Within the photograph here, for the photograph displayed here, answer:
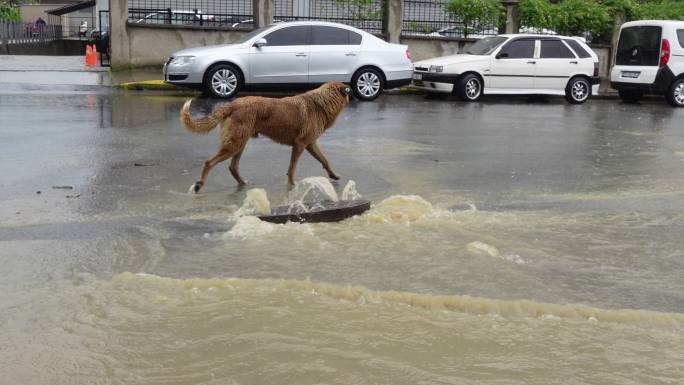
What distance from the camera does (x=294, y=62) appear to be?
16.7 m

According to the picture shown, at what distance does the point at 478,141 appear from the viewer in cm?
1137

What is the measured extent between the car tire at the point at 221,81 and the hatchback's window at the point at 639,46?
9752 mm

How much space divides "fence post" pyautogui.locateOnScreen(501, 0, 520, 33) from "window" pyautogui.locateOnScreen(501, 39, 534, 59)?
4.84 meters

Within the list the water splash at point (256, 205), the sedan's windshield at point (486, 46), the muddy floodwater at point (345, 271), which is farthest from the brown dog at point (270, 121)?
the sedan's windshield at point (486, 46)

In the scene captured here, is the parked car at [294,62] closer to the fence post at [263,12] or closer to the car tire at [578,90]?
the car tire at [578,90]

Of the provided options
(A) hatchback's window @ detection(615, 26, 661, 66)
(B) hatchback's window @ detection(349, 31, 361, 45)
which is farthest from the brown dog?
(A) hatchback's window @ detection(615, 26, 661, 66)

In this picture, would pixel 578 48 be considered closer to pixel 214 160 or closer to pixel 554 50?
pixel 554 50

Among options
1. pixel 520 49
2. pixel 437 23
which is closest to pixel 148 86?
pixel 520 49

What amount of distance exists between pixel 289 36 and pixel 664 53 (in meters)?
8.92

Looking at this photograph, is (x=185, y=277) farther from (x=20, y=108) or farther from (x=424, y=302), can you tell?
(x=20, y=108)

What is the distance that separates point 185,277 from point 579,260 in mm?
2776

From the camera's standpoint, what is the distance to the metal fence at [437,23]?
22875 mm

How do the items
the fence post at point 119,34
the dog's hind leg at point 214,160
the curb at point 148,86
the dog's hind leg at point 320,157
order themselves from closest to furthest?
the dog's hind leg at point 214,160
the dog's hind leg at point 320,157
the curb at point 148,86
the fence post at point 119,34

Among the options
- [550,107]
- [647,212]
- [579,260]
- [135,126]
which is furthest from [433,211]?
[550,107]
